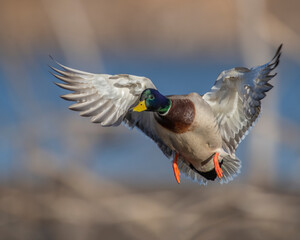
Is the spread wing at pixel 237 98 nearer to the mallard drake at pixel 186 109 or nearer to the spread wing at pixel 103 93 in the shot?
the mallard drake at pixel 186 109

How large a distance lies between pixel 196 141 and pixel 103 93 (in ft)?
0.96

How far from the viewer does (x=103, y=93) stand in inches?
60.6

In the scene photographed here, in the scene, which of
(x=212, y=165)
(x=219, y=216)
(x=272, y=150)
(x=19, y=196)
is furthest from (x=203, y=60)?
(x=212, y=165)

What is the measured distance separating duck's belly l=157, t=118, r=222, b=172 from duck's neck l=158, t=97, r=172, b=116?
5cm

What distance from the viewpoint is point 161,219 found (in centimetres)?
367

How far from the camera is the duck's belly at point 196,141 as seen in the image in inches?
56.2

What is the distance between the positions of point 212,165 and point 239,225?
2.24m

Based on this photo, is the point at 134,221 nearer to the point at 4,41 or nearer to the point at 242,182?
the point at 242,182

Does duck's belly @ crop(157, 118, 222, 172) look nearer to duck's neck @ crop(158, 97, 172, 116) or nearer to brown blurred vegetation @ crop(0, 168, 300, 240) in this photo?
duck's neck @ crop(158, 97, 172, 116)

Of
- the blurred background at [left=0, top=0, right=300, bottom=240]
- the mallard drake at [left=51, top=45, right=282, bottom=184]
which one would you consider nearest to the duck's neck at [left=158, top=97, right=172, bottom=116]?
the mallard drake at [left=51, top=45, right=282, bottom=184]

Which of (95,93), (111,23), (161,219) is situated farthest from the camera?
(111,23)

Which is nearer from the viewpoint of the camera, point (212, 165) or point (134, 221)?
point (212, 165)

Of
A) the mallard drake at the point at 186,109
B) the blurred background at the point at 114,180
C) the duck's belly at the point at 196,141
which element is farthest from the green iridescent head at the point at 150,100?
the blurred background at the point at 114,180

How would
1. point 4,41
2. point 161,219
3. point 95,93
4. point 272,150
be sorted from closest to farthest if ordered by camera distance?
1. point 95,93
2. point 161,219
3. point 272,150
4. point 4,41
